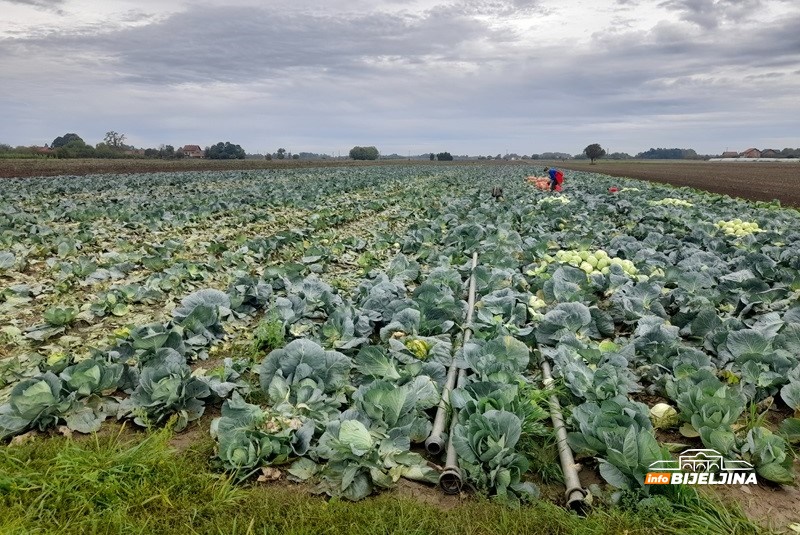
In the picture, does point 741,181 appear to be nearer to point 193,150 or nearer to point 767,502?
point 767,502

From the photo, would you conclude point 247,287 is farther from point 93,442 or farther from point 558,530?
point 558,530

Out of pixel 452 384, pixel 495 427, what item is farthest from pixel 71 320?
pixel 495 427

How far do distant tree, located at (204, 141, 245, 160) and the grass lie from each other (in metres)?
92.6

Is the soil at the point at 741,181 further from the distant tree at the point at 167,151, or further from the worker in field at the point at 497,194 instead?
the distant tree at the point at 167,151

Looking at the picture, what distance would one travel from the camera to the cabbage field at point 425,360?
2.98m

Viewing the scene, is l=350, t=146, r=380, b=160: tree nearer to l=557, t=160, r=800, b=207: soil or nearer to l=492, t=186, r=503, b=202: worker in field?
l=557, t=160, r=800, b=207: soil

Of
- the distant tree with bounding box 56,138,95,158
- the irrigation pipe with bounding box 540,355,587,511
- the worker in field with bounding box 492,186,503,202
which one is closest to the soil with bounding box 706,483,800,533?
the irrigation pipe with bounding box 540,355,587,511

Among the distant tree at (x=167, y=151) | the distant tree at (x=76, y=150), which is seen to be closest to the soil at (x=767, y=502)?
the distant tree at (x=76, y=150)

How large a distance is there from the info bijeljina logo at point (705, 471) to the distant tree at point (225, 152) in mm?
93881

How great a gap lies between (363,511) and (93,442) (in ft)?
6.46

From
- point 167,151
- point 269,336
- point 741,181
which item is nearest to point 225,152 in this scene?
point 167,151

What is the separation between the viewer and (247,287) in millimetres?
6160

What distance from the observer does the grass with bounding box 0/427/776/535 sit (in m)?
2.51

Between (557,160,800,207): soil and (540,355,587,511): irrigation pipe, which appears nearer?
(540,355,587,511): irrigation pipe
